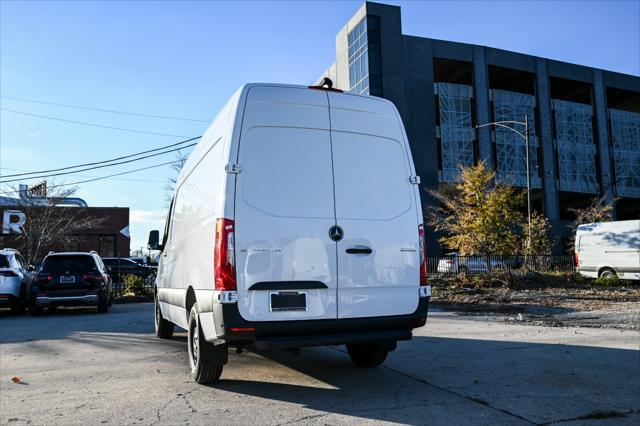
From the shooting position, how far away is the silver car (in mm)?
13453

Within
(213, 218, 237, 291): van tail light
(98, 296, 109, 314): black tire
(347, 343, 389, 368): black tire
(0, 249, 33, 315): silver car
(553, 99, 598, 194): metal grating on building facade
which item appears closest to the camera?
(213, 218, 237, 291): van tail light

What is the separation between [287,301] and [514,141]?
47926 mm

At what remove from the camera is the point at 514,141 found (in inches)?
1908

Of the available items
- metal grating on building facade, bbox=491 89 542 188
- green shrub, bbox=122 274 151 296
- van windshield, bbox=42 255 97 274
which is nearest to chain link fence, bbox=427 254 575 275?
green shrub, bbox=122 274 151 296

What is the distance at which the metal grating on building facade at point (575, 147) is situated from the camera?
2031 inches

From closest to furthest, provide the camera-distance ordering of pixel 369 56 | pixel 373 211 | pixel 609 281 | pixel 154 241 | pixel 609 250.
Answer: pixel 373 211, pixel 154 241, pixel 609 281, pixel 609 250, pixel 369 56

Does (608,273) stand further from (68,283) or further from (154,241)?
(68,283)

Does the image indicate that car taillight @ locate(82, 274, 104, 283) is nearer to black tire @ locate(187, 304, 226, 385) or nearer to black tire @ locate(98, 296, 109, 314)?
black tire @ locate(98, 296, 109, 314)

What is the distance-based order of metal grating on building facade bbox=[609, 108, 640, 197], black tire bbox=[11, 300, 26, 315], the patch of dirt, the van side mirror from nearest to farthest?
1. the van side mirror
2. the patch of dirt
3. black tire bbox=[11, 300, 26, 315]
4. metal grating on building facade bbox=[609, 108, 640, 197]

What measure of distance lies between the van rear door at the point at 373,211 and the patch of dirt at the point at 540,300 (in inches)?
222

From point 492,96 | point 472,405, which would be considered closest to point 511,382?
point 472,405

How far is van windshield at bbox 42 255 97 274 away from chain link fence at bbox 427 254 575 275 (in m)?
14.2

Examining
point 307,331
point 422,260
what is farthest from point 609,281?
point 307,331

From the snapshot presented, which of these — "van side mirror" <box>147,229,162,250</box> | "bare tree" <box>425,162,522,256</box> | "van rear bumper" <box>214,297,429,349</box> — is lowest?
"van rear bumper" <box>214,297,429,349</box>
